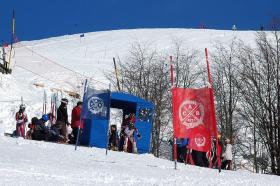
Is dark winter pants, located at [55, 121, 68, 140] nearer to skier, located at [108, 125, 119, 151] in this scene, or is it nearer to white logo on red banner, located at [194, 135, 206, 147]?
skier, located at [108, 125, 119, 151]

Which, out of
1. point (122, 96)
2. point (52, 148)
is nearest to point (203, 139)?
point (52, 148)

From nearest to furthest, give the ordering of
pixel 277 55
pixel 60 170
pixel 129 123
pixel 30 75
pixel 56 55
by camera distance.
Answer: pixel 60 170, pixel 129 123, pixel 277 55, pixel 30 75, pixel 56 55

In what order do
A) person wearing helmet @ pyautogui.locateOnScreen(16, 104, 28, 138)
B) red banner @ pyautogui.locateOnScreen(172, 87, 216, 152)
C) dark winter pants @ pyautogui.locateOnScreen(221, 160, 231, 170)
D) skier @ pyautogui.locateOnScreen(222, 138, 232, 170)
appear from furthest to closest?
person wearing helmet @ pyautogui.locateOnScreen(16, 104, 28, 138) < dark winter pants @ pyautogui.locateOnScreen(221, 160, 231, 170) < skier @ pyautogui.locateOnScreen(222, 138, 232, 170) < red banner @ pyautogui.locateOnScreen(172, 87, 216, 152)

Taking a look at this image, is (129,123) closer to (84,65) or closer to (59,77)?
(59,77)

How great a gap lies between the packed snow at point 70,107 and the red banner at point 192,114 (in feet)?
2.87

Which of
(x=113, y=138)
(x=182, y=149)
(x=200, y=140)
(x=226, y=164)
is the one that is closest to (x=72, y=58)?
(x=113, y=138)

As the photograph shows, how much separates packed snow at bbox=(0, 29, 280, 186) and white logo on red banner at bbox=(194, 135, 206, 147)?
23.3 inches

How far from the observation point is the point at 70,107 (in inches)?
1383

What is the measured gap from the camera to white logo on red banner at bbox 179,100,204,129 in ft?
44.2

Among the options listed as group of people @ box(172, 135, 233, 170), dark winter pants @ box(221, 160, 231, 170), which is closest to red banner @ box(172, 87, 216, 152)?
group of people @ box(172, 135, 233, 170)

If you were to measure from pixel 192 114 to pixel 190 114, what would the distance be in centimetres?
5

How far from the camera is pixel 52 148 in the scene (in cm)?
1414

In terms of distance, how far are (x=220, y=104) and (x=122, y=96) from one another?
18.0 meters

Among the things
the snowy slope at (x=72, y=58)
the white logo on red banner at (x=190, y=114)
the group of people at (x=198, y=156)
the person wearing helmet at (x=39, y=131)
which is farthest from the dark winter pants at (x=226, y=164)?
the snowy slope at (x=72, y=58)
